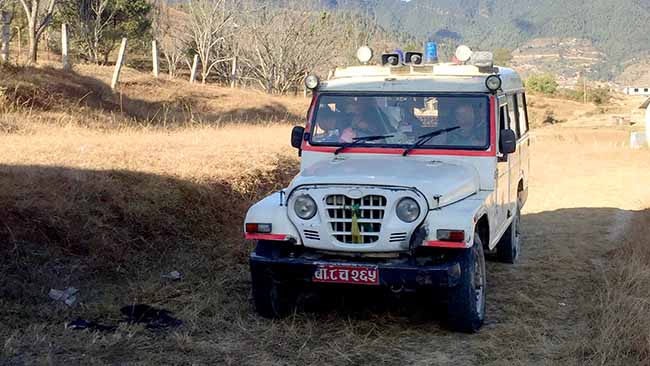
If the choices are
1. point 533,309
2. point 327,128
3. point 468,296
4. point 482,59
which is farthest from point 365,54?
point 533,309

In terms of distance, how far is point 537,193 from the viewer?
586 inches

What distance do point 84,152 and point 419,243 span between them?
19.4 feet

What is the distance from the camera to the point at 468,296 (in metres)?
5.56

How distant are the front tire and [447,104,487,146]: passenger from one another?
3.27 ft

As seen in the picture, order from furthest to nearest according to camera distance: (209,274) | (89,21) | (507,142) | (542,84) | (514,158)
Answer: (542,84) < (89,21) < (514,158) < (209,274) < (507,142)

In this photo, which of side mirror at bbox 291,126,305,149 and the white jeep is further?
side mirror at bbox 291,126,305,149

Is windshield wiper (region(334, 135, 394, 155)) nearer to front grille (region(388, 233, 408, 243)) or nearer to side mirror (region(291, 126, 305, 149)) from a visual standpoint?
side mirror (region(291, 126, 305, 149))

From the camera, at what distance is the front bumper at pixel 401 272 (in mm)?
5324

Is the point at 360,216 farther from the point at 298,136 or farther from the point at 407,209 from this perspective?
the point at 298,136

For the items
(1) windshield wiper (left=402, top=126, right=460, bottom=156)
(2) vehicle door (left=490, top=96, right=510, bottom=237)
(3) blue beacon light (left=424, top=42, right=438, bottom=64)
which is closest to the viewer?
(1) windshield wiper (left=402, top=126, right=460, bottom=156)

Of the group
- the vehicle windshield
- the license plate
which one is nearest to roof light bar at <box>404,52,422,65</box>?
the vehicle windshield

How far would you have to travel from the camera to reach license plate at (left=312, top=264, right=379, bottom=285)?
5414 millimetres

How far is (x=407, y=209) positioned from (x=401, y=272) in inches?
18.4

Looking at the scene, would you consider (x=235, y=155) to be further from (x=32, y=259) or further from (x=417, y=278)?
(x=417, y=278)
